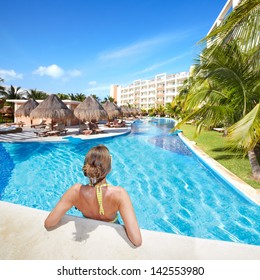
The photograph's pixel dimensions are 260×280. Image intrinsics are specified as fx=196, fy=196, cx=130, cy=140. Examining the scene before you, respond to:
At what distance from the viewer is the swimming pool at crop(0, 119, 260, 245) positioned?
14.0 feet

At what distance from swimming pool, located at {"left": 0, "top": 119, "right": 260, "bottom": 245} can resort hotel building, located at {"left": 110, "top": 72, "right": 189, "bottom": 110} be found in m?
55.2

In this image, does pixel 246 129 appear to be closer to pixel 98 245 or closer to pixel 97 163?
pixel 97 163

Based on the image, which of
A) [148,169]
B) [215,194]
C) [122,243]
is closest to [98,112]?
[148,169]

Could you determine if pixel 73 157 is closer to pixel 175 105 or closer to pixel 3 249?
pixel 3 249

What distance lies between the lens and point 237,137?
3312 millimetres

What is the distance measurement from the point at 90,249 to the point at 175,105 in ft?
133

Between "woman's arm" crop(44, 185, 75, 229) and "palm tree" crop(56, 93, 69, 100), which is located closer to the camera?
"woman's arm" crop(44, 185, 75, 229)

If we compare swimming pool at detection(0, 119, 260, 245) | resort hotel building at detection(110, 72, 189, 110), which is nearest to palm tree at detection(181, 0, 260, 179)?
swimming pool at detection(0, 119, 260, 245)

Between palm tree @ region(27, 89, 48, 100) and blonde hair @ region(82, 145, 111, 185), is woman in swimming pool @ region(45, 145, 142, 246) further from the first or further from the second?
palm tree @ region(27, 89, 48, 100)

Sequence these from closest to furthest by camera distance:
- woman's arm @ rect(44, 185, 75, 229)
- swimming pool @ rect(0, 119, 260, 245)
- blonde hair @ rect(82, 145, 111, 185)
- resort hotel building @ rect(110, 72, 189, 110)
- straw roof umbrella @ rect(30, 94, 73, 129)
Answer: blonde hair @ rect(82, 145, 111, 185)
woman's arm @ rect(44, 185, 75, 229)
swimming pool @ rect(0, 119, 260, 245)
straw roof umbrella @ rect(30, 94, 73, 129)
resort hotel building @ rect(110, 72, 189, 110)

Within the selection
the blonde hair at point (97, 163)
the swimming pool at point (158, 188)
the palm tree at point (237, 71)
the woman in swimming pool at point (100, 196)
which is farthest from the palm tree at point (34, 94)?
the blonde hair at point (97, 163)

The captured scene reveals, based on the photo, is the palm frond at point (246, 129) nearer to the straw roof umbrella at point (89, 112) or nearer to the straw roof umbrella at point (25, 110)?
the straw roof umbrella at point (89, 112)

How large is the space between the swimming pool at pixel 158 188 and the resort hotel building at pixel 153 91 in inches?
2171

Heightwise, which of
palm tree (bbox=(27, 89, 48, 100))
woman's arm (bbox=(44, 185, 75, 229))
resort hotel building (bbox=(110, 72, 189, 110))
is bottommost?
woman's arm (bbox=(44, 185, 75, 229))
